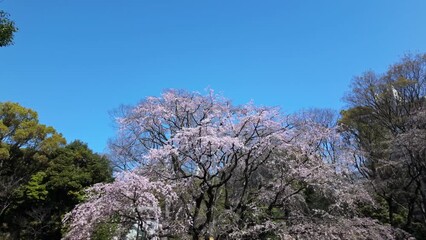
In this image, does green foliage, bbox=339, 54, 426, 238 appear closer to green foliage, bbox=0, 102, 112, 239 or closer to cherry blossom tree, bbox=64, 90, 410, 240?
cherry blossom tree, bbox=64, 90, 410, 240

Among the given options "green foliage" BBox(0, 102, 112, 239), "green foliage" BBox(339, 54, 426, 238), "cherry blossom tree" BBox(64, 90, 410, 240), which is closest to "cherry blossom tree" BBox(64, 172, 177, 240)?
"cherry blossom tree" BBox(64, 90, 410, 240)

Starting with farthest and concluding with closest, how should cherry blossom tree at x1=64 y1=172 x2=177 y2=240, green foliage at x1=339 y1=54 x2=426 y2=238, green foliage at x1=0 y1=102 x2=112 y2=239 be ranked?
green foliage at x1=0 y1=102 x2=112 y2=239, green foliage at x1=339 y1=54 x2=426 y2=238, cherry blossom tree at x1=64 y1=172 x2=177 y2=240

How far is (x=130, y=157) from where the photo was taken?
44.9 feet

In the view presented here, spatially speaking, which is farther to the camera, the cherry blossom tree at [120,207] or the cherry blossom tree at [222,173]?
the cherry blossom tree at [222,173]

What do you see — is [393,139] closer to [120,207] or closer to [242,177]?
[242,177]

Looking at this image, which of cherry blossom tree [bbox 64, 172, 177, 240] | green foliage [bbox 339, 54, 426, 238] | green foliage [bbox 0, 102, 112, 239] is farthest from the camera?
green foliage [bbox 0, 102, 112, 239]

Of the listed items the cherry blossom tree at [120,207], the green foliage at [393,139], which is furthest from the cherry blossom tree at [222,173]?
the green foliage at [393,139]

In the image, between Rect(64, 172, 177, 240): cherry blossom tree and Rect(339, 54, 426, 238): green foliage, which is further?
Rect(339, 54, 426, 238): green foliage

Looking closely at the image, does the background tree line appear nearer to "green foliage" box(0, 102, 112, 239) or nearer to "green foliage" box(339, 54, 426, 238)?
"green foliage" box(339, 54, 426, 238)

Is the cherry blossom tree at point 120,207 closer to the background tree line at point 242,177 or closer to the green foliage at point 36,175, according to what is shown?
the background tree line at point 242,177

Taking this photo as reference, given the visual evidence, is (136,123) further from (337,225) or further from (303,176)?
(337,225)

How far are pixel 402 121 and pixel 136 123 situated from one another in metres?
12.4

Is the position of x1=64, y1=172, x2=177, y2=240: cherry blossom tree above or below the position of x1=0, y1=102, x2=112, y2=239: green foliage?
below

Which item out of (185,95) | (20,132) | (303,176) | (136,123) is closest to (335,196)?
(303,176)
